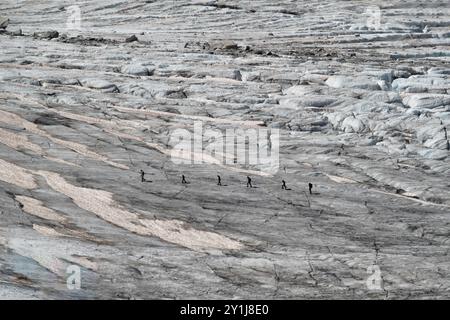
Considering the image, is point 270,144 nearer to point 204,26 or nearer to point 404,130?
point 404,130

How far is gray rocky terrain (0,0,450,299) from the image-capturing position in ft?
70.2

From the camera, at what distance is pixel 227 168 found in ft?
102

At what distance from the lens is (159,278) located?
68.1 feet

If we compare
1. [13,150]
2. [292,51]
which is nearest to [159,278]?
[13,150]

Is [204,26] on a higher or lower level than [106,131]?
higher

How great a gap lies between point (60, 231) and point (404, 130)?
59.8ft

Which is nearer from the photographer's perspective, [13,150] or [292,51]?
[13,150]

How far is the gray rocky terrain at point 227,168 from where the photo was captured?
21391mm

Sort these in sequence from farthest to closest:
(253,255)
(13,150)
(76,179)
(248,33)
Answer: (248,33)
(13,150)
(76,179)
(253,255)
